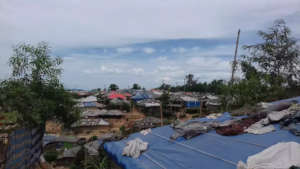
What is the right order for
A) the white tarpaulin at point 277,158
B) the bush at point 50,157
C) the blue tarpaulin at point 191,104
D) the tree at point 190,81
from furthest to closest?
1. the tree at point 190,81
2. the blue tarpaulin at point 191,104
3. the bush at point 50,157
4. the white tarpaulin at point 277,158

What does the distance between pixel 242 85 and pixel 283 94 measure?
2.90 m

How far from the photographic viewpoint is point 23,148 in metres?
7.68

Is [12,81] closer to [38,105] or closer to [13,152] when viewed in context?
[38,105]

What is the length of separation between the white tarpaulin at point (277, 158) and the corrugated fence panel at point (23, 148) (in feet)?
18.9

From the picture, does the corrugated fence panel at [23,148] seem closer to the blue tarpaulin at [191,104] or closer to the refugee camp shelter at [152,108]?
the refugee camp shelter at [152,108]

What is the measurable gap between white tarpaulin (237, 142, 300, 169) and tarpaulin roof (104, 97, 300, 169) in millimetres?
414

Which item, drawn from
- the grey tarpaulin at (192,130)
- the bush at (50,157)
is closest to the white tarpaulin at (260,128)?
the grey tarpaulin at (192,130)

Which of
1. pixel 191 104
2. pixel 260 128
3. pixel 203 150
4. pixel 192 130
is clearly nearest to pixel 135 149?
pixel 192 130

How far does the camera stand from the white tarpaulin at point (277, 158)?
14.5 ft

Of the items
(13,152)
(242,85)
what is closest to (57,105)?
(13,152)

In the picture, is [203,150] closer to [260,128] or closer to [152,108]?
[260,128]

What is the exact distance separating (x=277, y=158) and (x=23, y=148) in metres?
7.15

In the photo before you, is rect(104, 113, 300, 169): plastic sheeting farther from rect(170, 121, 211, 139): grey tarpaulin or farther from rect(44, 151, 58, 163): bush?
rect(44, 151, 58, 163): bush

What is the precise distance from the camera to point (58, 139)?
15352 millimetres
